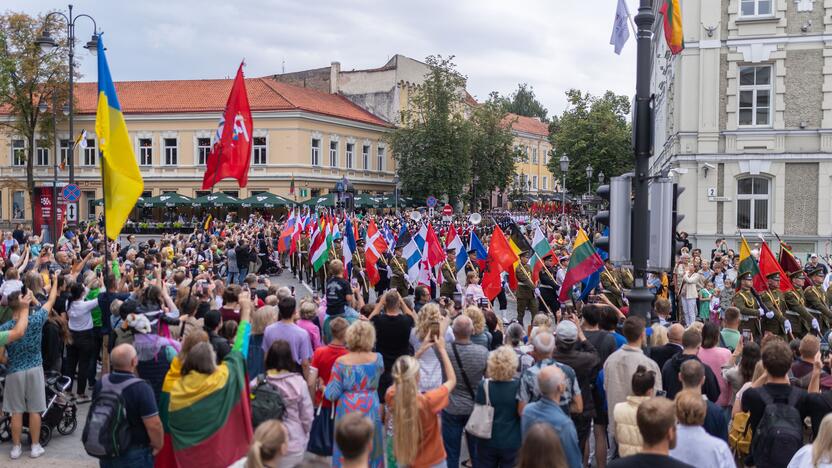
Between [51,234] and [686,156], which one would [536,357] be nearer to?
[686,156]

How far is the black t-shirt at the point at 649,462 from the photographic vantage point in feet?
13.5

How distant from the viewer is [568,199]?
67125 mm

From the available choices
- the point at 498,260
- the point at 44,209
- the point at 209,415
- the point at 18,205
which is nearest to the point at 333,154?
the point at 18,205

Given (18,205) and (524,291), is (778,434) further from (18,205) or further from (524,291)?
(18,205)

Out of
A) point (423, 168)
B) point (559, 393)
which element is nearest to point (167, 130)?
point (423, 168)

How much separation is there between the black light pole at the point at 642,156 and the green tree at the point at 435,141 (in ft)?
149

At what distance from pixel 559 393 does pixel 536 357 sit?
887 mm

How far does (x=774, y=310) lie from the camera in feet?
38.7

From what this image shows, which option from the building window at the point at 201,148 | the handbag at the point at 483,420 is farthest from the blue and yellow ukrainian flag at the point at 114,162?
the building window at the point at 201,148

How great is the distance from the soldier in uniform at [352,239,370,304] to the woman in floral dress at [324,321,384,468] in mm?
9824

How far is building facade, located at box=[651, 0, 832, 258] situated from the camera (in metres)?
23.3

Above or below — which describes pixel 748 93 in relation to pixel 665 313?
above

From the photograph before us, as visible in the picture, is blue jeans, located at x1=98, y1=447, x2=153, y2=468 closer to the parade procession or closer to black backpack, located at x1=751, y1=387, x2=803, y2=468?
the parade procession

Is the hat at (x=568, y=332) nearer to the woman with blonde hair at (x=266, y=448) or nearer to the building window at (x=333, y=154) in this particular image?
the woman with blonde hair at (x=266, y=448)
